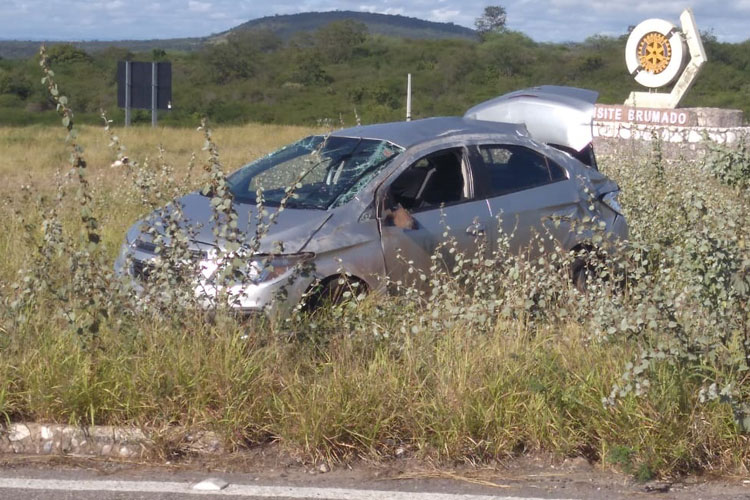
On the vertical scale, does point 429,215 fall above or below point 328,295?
above

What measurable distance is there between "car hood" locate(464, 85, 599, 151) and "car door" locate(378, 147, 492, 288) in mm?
4491

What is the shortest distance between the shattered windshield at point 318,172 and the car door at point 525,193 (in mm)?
814

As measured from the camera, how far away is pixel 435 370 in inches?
218

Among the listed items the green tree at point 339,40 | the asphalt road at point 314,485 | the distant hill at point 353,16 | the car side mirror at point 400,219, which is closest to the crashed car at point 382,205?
the car side mirror at point 400,219

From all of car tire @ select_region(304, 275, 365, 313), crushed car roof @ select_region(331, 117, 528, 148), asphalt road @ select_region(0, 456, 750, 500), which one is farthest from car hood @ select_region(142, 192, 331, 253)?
asphalt road @ select_region(0, 456, 750, 500)

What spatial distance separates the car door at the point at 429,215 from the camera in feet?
23.5

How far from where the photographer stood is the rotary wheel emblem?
21.7 meters

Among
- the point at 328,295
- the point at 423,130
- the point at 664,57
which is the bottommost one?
the point at 328,295

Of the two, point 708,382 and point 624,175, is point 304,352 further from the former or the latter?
point 624,175

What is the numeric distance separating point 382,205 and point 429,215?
40cm

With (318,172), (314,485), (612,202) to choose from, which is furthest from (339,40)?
(314,485)

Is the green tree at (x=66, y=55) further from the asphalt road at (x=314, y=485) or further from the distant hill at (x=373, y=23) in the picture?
the distant hill at (x=373, y=23)

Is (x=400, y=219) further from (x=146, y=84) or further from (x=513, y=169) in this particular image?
(x=146, y=84)

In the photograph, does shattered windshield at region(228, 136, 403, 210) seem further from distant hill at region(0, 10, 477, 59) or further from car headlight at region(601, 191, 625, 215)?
distant hill at region(0, 10, 477, 59)
